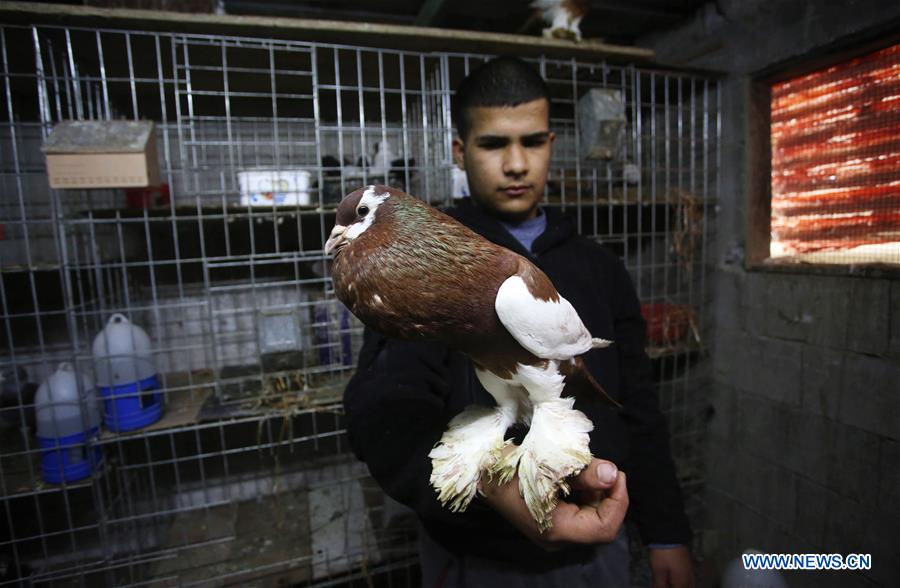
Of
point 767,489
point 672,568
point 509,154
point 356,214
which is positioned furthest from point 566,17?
point 767,489

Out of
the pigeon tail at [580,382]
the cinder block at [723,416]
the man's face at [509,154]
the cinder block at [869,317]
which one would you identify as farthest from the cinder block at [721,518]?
the man's face at [509,154]

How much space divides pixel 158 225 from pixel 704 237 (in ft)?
12.0

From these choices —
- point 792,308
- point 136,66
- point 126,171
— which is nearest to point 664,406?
point 792,308

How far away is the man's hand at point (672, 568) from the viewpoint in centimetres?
159

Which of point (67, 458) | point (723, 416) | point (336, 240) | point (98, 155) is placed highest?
point (98, 155)

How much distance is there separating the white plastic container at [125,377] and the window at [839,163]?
3653 mm

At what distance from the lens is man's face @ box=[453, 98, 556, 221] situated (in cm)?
153

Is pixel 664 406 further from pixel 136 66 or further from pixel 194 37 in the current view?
pixel 136 66

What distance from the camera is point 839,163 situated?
2.33 m

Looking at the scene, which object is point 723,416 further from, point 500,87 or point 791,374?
point 500,87

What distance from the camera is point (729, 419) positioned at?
3023 millimetres

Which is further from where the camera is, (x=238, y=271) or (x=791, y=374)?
(x=238, y=271)

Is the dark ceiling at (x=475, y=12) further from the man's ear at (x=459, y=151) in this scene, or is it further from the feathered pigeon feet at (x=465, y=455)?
the feathered pigeon feet at (x=465, y=455)

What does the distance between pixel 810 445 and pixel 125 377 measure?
3784 millimetres
